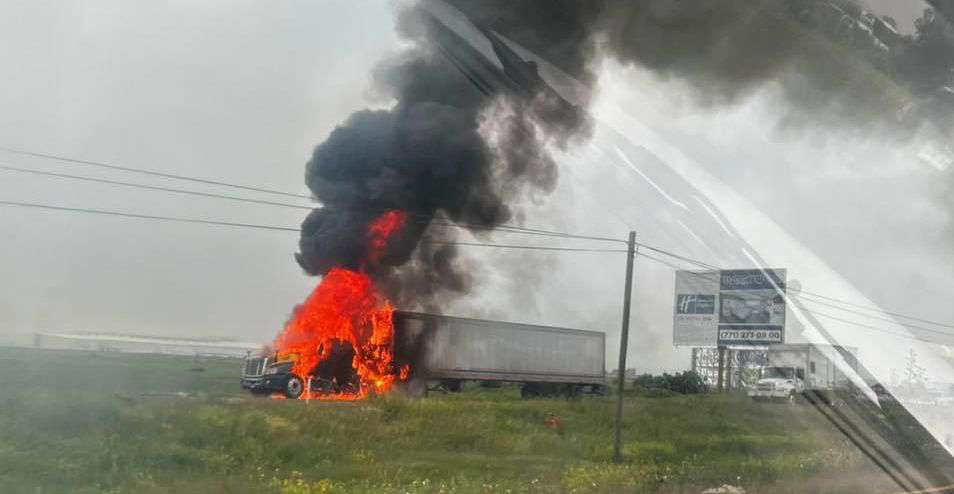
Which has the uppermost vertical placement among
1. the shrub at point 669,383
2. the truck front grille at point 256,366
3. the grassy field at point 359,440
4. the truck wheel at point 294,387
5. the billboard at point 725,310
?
the billboard at point 725,310

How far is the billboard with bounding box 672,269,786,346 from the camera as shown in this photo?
38.1 feet

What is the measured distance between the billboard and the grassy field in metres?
0.96

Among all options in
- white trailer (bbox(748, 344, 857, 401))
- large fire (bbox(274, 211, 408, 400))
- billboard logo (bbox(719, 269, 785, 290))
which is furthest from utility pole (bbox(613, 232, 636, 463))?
large fire (bbox(274, 211, 408, 400))

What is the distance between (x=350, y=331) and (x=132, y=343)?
3.12 meters

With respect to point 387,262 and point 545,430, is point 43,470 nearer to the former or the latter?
point 387,262

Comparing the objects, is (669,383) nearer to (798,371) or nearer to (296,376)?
(798,371)

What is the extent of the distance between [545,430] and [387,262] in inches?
112

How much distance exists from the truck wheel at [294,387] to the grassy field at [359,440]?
7.4 inches

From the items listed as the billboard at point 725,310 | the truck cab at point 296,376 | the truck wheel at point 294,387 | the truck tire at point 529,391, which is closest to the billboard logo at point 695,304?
the billboard at point 725,310

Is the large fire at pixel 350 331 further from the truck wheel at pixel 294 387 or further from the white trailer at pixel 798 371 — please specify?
the white trailer at pixel 798 371

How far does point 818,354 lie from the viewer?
10.4 meters

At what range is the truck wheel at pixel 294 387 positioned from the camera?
10.2 metres

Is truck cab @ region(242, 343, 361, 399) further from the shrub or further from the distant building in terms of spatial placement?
the shrub

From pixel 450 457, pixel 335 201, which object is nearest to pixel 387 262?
pixel 335 201
